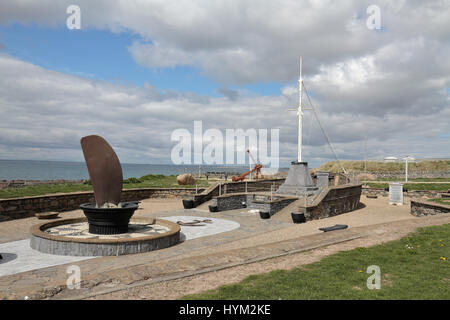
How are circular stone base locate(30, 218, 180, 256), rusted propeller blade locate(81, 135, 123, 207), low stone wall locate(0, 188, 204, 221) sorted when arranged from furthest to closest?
low stone wall locate(0, 188, 204, 221) < rusted propeller blade locate(81, 135, 123, 207) < circular stone base locate(30, 218, 180, 256)

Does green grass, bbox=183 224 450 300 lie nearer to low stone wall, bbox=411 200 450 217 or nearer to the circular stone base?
the circular stone base

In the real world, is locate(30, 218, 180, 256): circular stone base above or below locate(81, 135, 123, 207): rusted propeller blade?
below

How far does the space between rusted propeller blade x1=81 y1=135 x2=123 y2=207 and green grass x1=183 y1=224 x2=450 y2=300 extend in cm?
695

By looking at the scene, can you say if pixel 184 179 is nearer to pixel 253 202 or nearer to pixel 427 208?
pixel 253 202

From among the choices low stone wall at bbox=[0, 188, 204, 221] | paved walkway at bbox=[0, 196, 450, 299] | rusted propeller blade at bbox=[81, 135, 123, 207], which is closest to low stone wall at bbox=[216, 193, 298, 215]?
paved walkway at bbox=[0, 196, 450, 299]

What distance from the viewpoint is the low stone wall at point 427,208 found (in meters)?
15.6

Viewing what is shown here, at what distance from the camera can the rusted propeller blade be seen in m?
10.8

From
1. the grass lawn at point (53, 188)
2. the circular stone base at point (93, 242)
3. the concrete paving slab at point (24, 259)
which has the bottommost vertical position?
the concrete paving slab at point (24, 259)

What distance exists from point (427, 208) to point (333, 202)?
487 cm

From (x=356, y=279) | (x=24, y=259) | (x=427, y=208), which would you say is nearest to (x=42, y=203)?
(x=24, y=259)

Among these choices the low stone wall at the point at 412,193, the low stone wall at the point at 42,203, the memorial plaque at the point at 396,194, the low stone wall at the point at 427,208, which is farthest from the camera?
the low stone wall at the point at 412,193

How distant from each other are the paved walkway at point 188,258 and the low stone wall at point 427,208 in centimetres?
324

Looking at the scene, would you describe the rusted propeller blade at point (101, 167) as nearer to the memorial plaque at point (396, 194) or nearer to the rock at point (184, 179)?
the rock at point (184, 179)

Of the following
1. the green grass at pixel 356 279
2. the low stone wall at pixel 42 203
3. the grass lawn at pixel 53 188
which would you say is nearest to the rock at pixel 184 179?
the grass lawn at pixel 53 188
